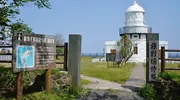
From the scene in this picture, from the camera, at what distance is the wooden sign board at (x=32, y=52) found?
6.60 m

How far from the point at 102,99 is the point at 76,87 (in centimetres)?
114

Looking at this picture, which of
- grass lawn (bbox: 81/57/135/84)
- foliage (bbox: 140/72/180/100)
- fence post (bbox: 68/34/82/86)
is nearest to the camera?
foliage (bbox: 140/72/180/100)

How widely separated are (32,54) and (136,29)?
95.1 feet

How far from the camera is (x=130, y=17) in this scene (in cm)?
3609

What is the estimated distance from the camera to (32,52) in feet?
23.7

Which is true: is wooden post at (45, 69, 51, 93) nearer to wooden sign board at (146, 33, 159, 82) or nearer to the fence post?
the fence post

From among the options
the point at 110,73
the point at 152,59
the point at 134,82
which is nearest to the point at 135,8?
the point at 110,73

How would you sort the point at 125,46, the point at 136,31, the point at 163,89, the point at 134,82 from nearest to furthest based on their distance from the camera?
the point at 163,89
the point at 134,82
the point at 125,46
the point at 136,31

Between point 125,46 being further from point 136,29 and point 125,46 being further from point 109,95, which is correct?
point 109,95

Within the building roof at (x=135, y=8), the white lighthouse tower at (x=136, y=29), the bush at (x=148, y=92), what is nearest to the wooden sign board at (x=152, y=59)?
the bush at (x=148, y=92)

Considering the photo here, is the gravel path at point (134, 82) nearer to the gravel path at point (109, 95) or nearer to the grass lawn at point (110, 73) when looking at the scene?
the grass lawn at point (110, 73)

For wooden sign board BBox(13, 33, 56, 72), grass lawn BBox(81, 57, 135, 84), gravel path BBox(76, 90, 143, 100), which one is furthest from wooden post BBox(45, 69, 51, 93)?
grass lawn BBox(81, 57, 135, 84)

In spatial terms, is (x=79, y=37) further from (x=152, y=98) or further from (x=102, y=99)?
(x=152, y=98)

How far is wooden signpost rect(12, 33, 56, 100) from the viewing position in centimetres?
661
